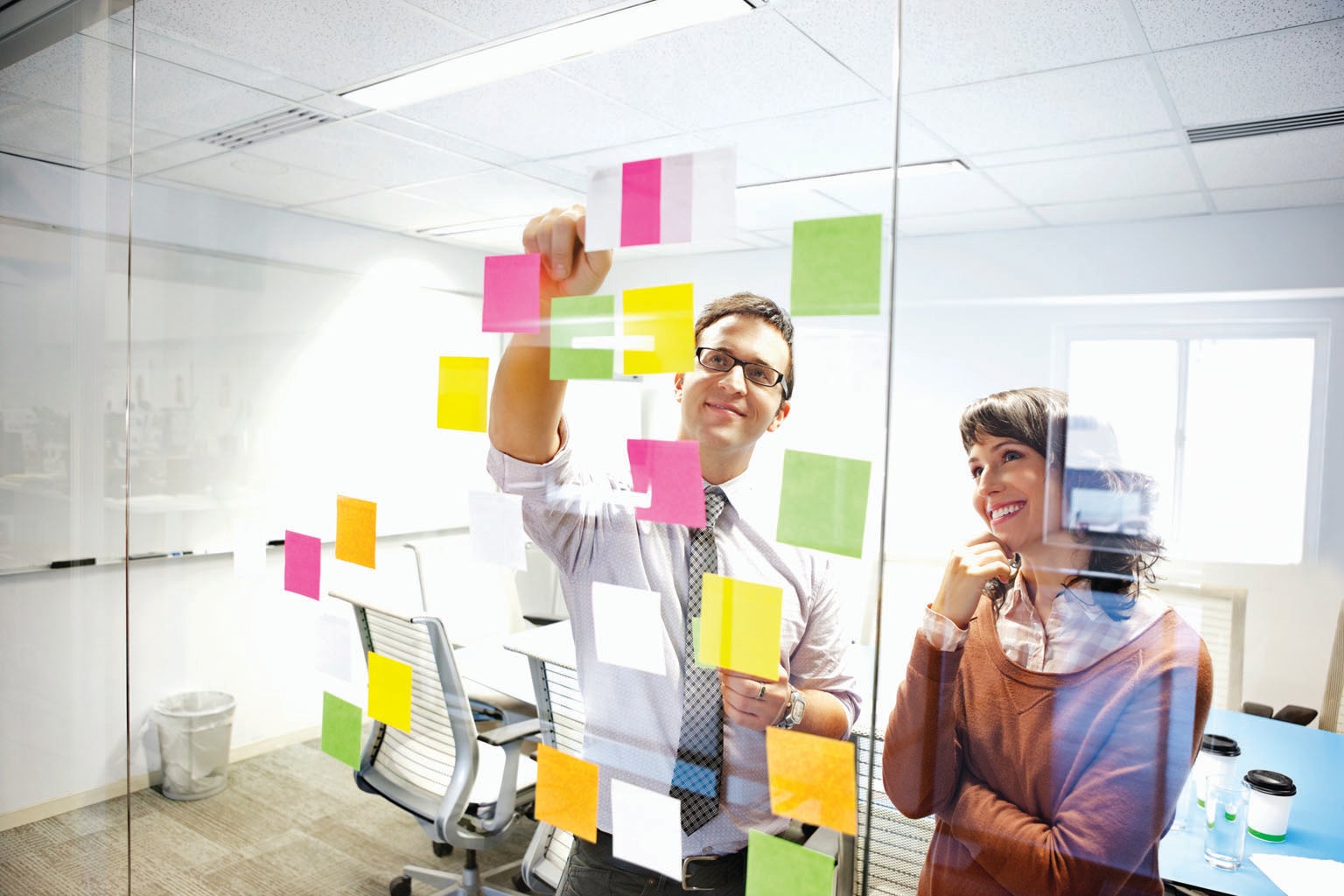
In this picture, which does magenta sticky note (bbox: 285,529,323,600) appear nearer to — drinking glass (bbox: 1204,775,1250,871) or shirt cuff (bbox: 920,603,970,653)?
shirt cuff (bbox: 920,603,970,653)

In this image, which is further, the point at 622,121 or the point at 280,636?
the point at 280,636

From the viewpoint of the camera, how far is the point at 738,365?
98cm

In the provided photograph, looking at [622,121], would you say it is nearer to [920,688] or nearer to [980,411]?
[980,411]

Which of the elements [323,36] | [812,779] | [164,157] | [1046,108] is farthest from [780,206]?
[164,157]

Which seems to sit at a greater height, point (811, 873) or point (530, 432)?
point (530, 432)

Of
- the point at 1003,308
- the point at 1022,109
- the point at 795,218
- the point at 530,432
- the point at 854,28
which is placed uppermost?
the point at 854,28

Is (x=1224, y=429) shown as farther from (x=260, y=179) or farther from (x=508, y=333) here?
(x=260, y=179)

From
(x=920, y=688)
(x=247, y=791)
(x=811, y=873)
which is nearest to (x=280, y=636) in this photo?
(x=247, y=791)

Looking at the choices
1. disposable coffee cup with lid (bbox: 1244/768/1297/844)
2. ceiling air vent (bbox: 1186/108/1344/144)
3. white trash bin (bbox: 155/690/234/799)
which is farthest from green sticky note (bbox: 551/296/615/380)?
white trash bin (bbox: 155/690/234/799)

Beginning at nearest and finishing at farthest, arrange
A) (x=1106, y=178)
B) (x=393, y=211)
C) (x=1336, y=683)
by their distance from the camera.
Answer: (x=1336, y=683) → (x=1106, y=178) → (x=393, y=211)

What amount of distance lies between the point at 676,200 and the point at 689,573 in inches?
18.0

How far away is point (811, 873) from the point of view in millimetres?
935

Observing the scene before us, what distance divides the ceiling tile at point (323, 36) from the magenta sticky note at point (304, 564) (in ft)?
2.52

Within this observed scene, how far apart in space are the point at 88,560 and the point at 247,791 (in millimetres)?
611
